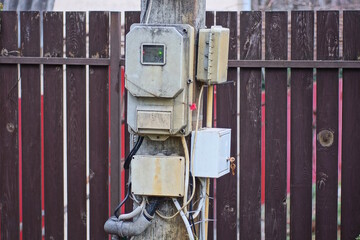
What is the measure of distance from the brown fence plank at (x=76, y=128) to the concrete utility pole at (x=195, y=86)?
97.5 inches

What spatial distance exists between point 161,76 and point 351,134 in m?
2.57

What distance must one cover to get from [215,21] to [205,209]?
2313mm

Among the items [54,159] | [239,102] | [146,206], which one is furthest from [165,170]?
[54,159]

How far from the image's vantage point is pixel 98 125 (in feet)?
20.2

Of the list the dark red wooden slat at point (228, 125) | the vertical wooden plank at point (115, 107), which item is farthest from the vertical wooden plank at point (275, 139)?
the vertical wooden plank at point (115, 107)

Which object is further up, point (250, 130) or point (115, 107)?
point (115, 107)

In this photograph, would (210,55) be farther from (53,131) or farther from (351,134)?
(53,131)

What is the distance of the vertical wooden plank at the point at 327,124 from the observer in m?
5.70

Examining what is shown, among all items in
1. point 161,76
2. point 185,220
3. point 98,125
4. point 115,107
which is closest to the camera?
point 161,76

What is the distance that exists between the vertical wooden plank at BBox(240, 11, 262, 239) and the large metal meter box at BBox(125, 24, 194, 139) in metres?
2.24

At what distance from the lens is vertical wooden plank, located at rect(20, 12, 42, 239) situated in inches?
245

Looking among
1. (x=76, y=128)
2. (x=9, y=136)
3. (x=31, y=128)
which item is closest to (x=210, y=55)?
(x=76, y=128)

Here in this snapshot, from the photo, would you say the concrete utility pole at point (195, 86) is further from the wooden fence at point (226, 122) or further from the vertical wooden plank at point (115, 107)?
the vertical wooden plank at point (115, 107)

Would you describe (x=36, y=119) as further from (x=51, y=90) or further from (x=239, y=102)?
(x=239, y=102)
